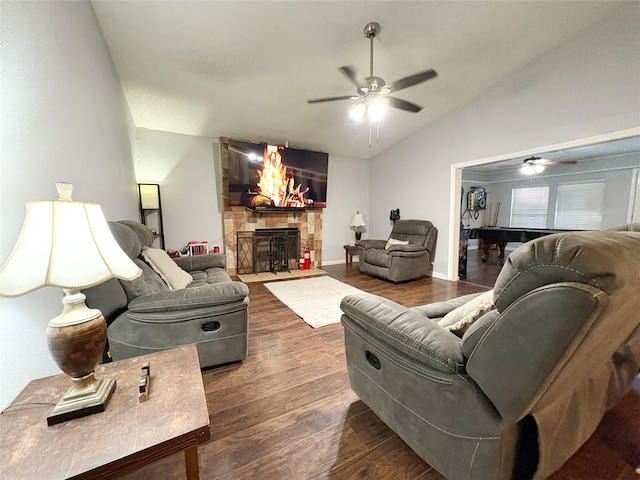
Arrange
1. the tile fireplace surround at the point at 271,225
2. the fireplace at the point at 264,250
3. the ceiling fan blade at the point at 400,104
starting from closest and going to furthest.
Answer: the ceiling fan blade at the point at 400,104 → the tile fireplace surround at the point at 271,225 → the fireplace at the point at 264,250

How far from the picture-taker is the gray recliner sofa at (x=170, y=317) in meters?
1.61

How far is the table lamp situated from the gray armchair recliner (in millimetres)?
3818

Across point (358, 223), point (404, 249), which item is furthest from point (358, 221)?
point (404, 249)

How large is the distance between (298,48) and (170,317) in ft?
9.58

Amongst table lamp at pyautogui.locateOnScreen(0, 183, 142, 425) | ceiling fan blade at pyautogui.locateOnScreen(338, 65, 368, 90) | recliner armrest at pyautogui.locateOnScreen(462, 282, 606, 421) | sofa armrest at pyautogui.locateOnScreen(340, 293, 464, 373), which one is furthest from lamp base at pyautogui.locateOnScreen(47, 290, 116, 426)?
ceiling fan blade at pyautogui.locateOnScreen(338, 65, 368, 90)

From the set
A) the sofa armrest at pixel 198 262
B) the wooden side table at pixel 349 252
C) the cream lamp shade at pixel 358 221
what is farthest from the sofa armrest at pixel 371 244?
the sofa armrest at pixel 198 262

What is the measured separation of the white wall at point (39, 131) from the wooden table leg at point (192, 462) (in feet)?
2.92

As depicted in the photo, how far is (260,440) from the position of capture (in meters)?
1.28

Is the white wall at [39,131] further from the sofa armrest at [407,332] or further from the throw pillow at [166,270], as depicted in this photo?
the sofa armrest at [407,332]

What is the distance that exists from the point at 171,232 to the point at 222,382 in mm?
3619

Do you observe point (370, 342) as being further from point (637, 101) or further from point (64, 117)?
point (637, 101)

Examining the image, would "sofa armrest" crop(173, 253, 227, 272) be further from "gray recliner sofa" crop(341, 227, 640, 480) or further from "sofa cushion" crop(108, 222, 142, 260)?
"gray recliner sofa" crop(341, 227, 640, 480)

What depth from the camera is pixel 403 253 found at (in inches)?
165

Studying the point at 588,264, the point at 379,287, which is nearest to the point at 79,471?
the point at 588,264
